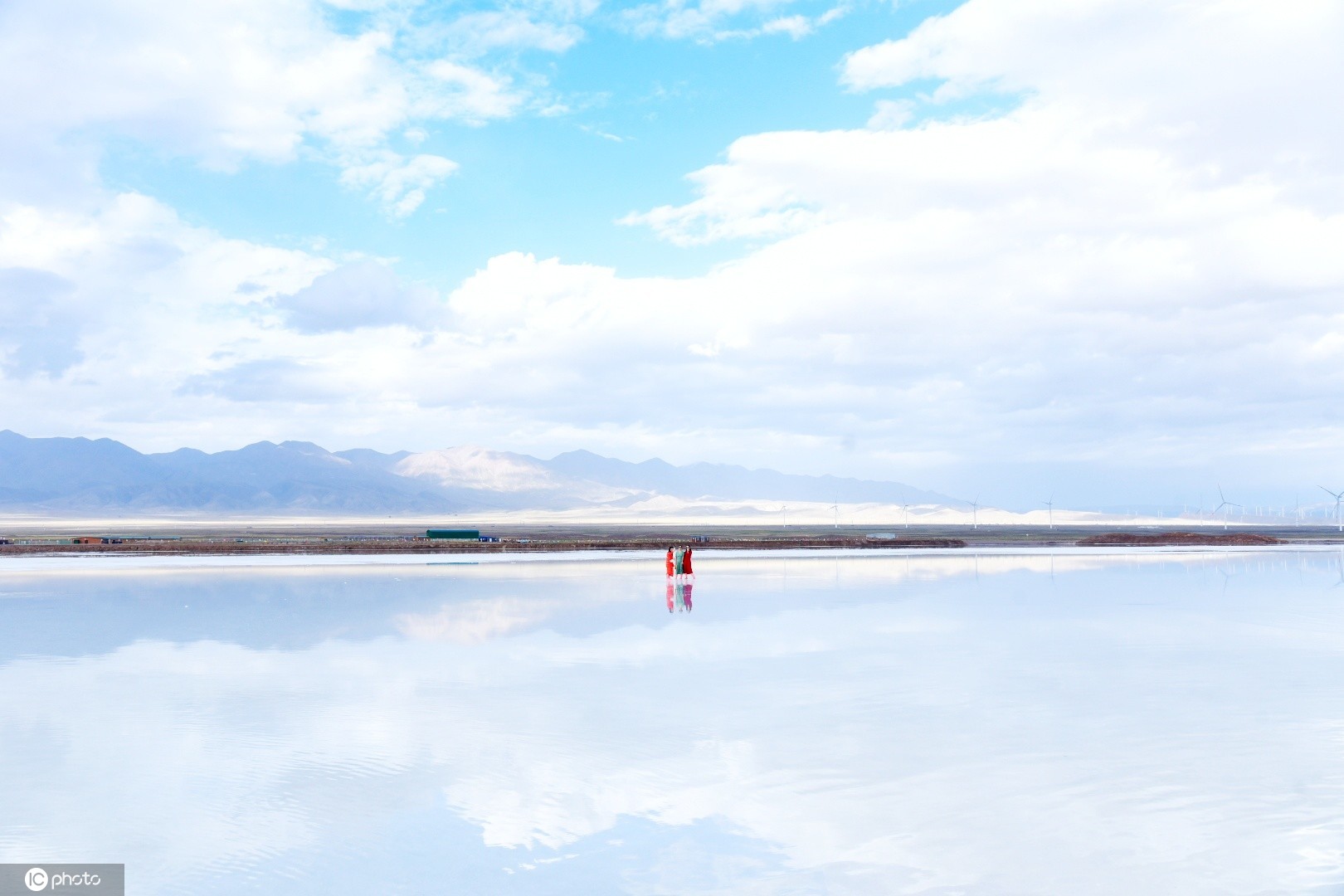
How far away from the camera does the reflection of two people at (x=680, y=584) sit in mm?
31250

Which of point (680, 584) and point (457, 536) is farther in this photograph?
point (457, 536)

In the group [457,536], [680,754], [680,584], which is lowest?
[457,536]

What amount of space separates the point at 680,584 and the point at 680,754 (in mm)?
28309

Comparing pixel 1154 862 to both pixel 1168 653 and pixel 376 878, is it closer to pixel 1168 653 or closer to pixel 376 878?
pixel 376 878

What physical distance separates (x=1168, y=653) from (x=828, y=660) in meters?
7.36

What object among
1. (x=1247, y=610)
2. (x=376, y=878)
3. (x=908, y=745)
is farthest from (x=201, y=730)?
(x=1247, y=610)

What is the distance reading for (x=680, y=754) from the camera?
12.2 metres

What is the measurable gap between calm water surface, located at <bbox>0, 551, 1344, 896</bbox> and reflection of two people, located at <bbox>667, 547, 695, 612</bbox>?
162 inches
